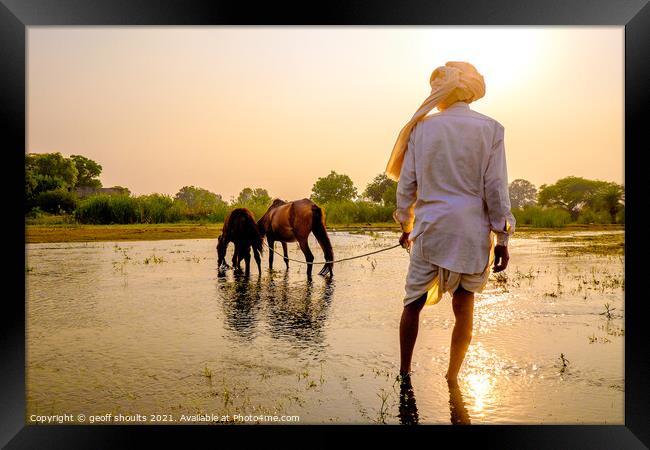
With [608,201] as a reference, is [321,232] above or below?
below

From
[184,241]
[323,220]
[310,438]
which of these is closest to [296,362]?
[310,438]

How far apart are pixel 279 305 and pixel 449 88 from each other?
137 inches

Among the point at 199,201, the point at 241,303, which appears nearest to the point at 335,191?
the point at 199,201

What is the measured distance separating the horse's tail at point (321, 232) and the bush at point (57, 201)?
320 inches

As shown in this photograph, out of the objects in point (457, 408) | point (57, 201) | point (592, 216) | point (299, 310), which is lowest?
point (457, 408)

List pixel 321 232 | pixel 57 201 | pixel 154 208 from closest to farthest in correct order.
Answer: pixel 321 232 < pixel 57 201 < pixel 154 208

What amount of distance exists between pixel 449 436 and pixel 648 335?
1.51 metres

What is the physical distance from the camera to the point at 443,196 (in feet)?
10.8

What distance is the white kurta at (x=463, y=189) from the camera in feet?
10.6

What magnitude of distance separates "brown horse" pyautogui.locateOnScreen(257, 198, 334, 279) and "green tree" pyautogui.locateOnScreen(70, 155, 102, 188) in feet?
29.9

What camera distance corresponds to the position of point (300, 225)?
28.0ft

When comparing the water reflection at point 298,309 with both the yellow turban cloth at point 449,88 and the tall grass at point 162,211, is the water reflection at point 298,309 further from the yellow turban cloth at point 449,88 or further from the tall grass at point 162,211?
the tall grass at point 162,211

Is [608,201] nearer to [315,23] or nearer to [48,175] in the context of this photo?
[48,175]

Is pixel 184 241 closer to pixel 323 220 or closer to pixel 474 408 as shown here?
pixel 323 220
